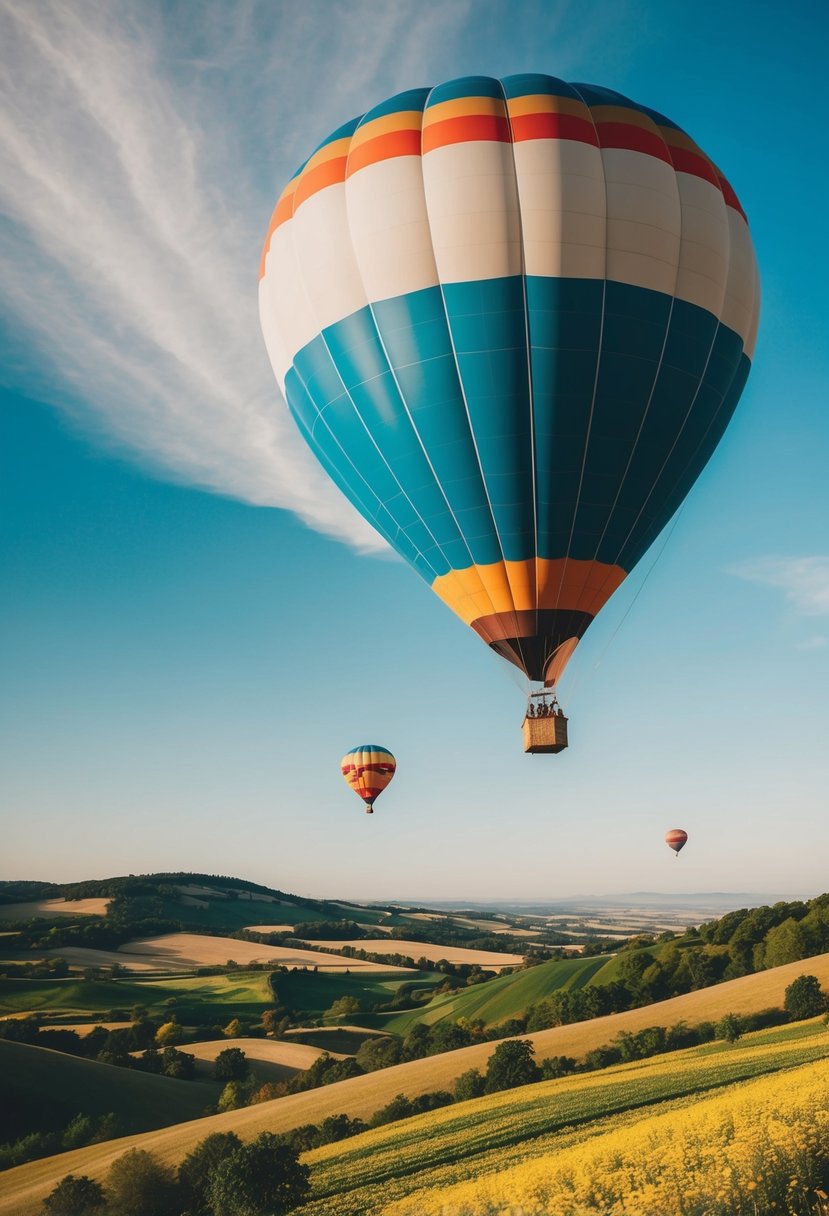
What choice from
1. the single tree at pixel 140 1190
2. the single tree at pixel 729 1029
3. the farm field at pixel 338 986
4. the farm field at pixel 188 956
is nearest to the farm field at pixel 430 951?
the farm field at pixel 188 956

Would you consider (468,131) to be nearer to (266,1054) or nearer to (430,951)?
(266,1054)

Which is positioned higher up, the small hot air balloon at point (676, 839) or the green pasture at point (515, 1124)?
the small hot air balloon at point (676, 839)

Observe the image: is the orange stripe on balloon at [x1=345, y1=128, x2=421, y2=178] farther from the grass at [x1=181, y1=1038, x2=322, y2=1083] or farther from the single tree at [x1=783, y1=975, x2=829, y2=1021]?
the grass at [x1=181, y1=1038, x2=322, y2=1083]

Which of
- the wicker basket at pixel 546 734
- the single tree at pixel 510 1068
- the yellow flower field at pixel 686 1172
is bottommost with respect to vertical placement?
the single tree at pixel 510 1068

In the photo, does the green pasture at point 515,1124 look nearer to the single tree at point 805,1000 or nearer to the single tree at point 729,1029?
the single tree at point 729,1029

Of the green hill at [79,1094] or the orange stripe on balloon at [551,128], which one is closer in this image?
the orange stripe on balloon at [551,128]

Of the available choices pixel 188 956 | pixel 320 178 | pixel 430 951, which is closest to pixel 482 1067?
pixel 320 178

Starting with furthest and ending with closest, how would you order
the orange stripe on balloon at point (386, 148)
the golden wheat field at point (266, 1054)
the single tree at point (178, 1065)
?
1. the golden wheat field at point (266, 1054)
2. the single tree at point (178, 1065)
3. the orange stripe on balloon at point (386, 148)

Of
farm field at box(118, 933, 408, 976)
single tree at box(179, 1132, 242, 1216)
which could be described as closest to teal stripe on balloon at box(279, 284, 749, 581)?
single tree at box(179, 1132, 242, 1216)

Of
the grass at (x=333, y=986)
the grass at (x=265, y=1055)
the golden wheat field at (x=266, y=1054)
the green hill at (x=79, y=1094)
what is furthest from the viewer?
the grass at (x=333, y=986)
